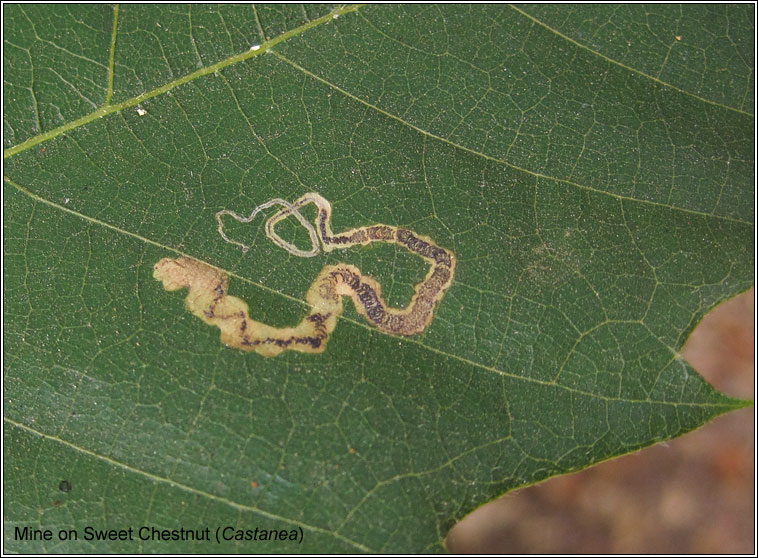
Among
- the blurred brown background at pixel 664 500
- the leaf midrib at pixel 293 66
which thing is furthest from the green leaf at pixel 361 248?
the blurred brown background at pixel 664 500

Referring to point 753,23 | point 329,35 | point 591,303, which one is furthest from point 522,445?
point 753,23

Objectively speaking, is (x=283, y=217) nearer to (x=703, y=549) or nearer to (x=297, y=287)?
(x=297, y=287)

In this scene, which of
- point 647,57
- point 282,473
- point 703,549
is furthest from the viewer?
point 703,549

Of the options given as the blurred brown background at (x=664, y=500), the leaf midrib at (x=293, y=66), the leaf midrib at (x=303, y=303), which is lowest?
the blurred brown background at (x=664, y=500)

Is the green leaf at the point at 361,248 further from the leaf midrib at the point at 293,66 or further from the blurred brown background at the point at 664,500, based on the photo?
the blurred brown background at the point at 664,500

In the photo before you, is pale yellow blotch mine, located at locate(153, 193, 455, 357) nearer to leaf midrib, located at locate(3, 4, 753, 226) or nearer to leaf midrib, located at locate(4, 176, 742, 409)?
leaf midrib, located at locate(4, 176, 742, 409)

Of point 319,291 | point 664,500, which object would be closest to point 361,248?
point 319,291

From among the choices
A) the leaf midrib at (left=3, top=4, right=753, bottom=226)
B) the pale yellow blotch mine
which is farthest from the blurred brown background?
the pale yellow blotch mine
